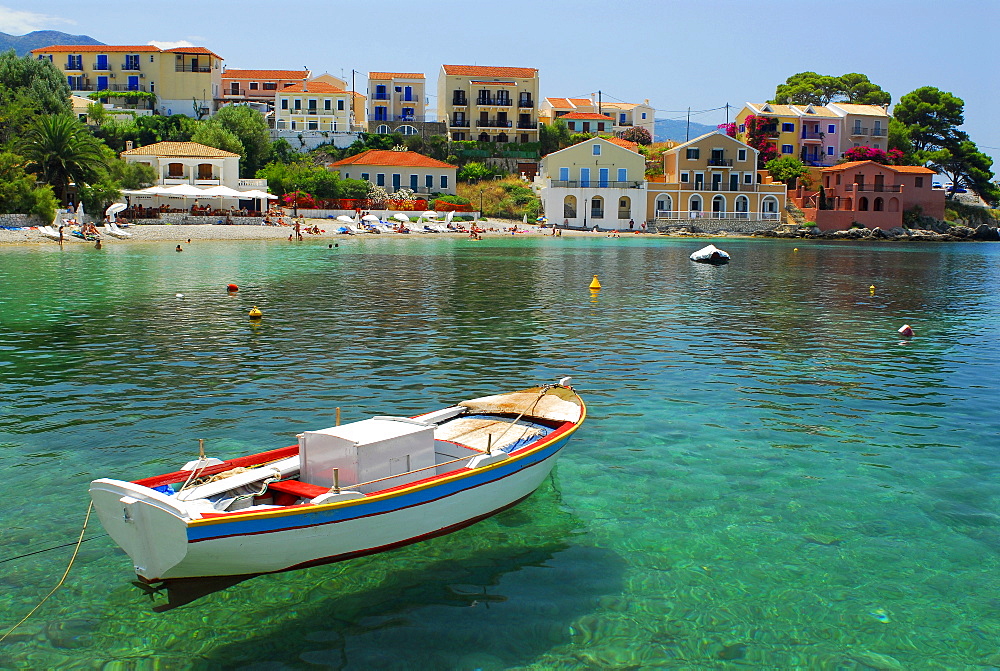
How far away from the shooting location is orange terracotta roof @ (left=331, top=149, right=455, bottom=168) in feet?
283

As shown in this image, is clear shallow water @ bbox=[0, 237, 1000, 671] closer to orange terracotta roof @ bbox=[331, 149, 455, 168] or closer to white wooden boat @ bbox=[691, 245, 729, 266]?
white wooden boat @ bbox=[691, 245, 729, 266]

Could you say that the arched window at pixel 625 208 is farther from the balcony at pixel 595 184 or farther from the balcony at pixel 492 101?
the balcony at pixel 492 101

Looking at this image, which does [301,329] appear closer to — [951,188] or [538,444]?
[538,444]

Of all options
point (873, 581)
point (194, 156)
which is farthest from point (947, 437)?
point (194, 156)

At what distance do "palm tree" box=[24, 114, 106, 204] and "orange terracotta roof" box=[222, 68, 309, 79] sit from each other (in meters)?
51.4

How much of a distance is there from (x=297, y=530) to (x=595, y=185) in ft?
275

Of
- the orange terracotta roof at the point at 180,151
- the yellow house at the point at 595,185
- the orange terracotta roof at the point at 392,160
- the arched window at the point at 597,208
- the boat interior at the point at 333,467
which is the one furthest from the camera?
the arched window at the point at 597,208

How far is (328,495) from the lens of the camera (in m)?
8.20

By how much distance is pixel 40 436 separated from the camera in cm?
1332

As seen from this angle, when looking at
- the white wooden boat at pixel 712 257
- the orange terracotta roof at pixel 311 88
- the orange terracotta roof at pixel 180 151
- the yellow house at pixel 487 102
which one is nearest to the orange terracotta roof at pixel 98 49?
the orange terracotta roof at pixel 311 88

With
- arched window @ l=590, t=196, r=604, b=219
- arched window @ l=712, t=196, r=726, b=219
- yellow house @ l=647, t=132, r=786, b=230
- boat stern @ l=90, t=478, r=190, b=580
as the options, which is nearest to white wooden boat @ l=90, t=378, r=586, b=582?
boat stern @ l=90, t=478, r=190, b=580

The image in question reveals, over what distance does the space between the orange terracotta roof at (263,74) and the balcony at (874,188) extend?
236 ft

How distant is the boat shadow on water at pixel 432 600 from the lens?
7.52 metres

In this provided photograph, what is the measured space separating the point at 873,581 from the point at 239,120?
84558 mm
